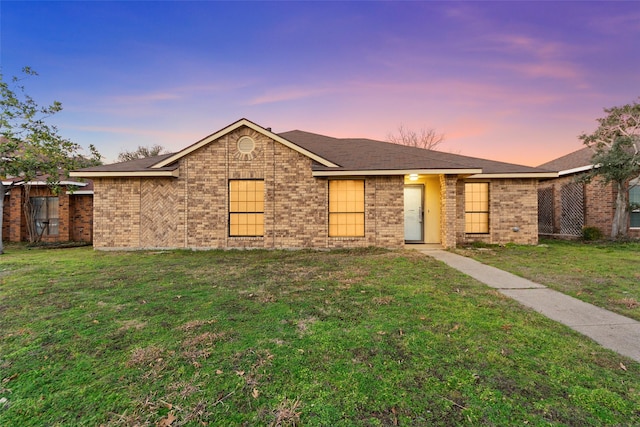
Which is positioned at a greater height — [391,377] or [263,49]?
[263,49]

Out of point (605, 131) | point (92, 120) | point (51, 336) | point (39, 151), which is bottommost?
point (51, 336)

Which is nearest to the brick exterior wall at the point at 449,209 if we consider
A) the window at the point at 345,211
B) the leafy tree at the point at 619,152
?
the window at the point at 345,211

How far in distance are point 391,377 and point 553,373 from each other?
1.45 meters

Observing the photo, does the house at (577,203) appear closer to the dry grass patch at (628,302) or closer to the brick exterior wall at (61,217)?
the dry grass patch at (628,302)

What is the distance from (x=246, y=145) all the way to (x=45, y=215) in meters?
12.5

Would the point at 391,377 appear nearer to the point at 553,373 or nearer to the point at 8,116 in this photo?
the point at 553,373

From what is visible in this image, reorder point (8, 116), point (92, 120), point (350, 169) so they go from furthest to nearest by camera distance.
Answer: point (92, 120) → point (8, 116) → point (350, 169)

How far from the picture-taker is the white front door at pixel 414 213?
12.0m

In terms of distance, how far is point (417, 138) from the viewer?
32094mm

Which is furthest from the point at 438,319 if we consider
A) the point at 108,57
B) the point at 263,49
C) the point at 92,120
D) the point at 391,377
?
the point at 92,120

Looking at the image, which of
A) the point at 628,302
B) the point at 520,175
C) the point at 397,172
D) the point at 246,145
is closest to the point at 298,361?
the point at 628,302

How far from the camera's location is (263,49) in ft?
45.9

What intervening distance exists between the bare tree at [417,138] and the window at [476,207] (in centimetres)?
2157

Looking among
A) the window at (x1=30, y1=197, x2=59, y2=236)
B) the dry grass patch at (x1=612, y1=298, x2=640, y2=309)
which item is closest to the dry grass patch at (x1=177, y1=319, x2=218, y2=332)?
the dry grass patch at (x1=612, y1=298, x2=640, y2=309)
